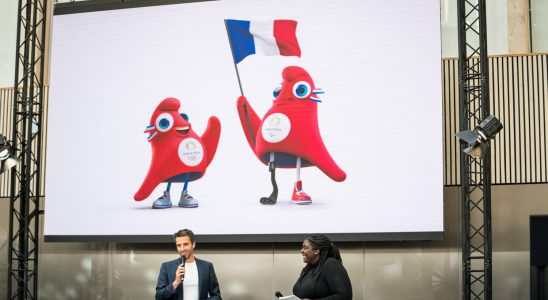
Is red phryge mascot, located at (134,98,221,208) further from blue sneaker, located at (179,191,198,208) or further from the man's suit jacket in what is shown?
the man's suit jacket

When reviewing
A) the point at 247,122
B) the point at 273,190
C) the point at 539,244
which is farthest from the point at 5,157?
the point at 539,244

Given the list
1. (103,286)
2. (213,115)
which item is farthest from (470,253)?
(103,286)

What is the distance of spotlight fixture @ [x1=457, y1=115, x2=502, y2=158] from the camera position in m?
7.58

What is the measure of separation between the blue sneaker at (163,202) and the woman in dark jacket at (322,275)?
10.9 ft

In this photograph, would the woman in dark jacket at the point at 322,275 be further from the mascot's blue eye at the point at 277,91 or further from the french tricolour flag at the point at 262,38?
the french tricolour flag at the point at 262,38

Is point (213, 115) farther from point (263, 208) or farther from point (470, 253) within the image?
point (470, 253)

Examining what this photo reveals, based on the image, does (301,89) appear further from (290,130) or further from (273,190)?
(273,190)

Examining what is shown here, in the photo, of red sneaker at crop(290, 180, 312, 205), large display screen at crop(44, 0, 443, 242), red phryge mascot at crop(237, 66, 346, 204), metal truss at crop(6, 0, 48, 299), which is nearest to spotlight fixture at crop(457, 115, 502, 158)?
large display screen at crop(44, 0, 443, 242)

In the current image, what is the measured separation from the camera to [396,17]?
8703mm

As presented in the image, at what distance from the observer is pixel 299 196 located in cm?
880

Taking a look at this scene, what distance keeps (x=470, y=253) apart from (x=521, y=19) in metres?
2.96

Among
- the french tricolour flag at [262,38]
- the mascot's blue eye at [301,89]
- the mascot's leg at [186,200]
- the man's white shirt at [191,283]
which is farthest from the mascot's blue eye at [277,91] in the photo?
the man's white shirt at [191,283]

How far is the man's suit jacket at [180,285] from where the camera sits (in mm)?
6777

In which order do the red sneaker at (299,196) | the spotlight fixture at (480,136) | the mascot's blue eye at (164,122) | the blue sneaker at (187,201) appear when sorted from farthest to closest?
the mascot's blue eye at (164,122) → the blue sneaker at (187,201) → the red sneaker at (299,196) → the spotlight fixture at (480,136)
